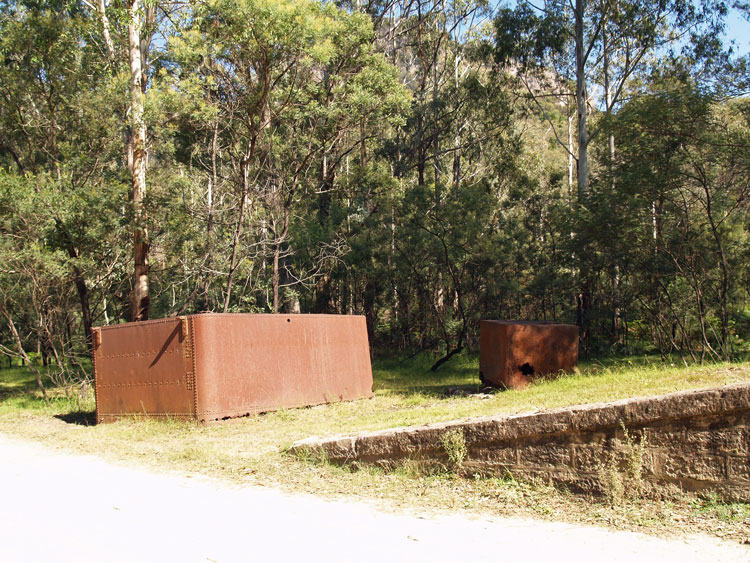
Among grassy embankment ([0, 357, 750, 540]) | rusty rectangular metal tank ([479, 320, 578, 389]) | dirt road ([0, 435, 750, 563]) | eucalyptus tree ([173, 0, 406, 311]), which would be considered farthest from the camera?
eucalyptus tree ([173, 0, 406, 311])

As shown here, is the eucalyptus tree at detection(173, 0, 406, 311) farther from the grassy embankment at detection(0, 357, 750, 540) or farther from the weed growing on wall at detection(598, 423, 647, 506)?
the weed growing on wall at detection(598, 423, 647, 506)

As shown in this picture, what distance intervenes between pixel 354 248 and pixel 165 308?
25.3 ft

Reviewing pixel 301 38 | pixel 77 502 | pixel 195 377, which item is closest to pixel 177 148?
pixel 301 38

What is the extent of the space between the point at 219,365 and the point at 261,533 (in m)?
5.38

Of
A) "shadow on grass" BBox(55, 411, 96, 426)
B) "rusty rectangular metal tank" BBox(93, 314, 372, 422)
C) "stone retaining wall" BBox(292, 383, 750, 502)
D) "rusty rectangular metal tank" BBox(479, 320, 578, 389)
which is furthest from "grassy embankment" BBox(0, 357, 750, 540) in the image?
"rusty rectangular metal tank" BBox(479, 320, 578, 389)

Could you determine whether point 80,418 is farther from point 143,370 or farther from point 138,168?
point 138,168

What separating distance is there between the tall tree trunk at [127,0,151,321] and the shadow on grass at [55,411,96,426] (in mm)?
2749

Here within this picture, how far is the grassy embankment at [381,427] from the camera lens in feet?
15.5

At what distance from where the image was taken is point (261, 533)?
465cm

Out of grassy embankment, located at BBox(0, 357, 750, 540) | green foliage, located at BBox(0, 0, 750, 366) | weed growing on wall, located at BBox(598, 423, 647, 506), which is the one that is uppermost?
green foliage, located at BBox(0, 0, 750, 366)

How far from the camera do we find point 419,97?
27359mm

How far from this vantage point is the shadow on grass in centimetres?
1159

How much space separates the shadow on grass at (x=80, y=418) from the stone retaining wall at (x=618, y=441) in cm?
756

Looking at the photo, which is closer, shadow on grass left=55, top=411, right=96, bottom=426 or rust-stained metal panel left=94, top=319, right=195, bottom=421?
rust-stained metal panel left=94, top=319, right=195, bottom=421
